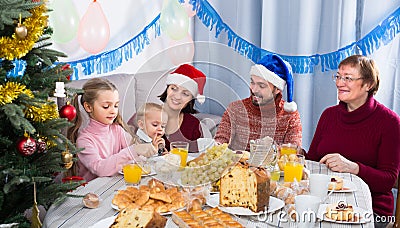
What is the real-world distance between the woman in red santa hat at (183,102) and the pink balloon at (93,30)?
141cm

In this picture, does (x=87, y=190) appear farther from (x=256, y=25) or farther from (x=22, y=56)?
(x=256, y=25)

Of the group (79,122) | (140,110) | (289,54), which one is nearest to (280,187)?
(140,110)

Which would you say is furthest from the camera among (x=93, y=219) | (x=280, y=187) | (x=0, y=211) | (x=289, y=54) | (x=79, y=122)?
(x=289, y=54)

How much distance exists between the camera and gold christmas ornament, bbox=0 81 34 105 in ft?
6.27

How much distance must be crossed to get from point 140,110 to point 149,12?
2154 mm

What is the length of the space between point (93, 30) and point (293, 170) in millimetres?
1749

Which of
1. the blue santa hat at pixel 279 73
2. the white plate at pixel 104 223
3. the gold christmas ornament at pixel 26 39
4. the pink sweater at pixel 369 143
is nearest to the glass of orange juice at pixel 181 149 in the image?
the white plate at pixel 104 223

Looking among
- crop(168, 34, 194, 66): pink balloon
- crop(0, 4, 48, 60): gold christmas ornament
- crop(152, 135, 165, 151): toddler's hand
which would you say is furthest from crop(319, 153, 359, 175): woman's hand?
crop(0, 4, 48, 60): gold christmas ornament

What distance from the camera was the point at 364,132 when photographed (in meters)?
2.68

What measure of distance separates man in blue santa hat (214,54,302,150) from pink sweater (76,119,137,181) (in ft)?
1.33

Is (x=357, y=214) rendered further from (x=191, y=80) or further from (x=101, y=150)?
(x=101, y=150)

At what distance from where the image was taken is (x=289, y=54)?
376cm

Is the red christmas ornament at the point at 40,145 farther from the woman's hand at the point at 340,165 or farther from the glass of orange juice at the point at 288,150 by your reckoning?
the woman's hand at the point at 340,165

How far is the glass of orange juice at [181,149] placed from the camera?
1.98 meters
